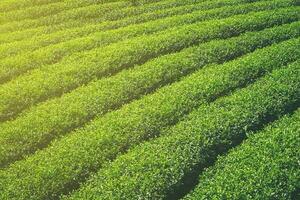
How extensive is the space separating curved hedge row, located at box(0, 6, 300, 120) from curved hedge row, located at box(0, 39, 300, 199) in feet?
14.6

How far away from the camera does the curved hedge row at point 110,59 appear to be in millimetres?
29172

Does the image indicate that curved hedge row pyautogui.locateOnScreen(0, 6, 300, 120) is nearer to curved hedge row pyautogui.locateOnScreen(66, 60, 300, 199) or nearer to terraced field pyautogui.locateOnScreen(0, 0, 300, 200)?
terraced field pyautogui.locateOnScreen(0, 0, 300, 200)

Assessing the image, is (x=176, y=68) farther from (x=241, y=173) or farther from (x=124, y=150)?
Answer: (x=241, y=173)

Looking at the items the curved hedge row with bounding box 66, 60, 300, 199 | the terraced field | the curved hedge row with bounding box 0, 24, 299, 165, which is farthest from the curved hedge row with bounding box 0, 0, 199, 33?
the curved hedge row with bounding box 66, 60, 300, 199

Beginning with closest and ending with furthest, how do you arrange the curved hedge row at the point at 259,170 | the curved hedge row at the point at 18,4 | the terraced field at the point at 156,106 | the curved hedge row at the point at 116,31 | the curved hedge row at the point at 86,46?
the curved hedge row at the point at 259,170
the terraced field at the point at 156,106
the curved hedge row at the point at 86,46
the curved hedge row at the point at 116,31
the curved hedge row at the point at 18,4

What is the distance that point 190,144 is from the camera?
22.5m

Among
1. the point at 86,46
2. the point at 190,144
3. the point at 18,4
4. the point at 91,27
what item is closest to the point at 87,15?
the point at 91,27

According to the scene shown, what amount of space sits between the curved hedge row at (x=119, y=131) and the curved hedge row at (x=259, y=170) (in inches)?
133

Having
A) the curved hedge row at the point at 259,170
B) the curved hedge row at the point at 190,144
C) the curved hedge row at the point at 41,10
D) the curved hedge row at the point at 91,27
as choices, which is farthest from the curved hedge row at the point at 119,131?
the curved hedge row at the point at 41,10

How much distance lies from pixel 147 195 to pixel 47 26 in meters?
25.2

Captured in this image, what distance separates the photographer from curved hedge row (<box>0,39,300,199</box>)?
71.8ft

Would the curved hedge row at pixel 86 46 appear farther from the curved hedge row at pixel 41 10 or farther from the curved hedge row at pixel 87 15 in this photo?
the curved hedge row at pixel 41 10

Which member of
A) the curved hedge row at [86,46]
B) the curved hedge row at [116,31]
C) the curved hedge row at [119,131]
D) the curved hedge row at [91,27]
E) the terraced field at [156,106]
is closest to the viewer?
the terraced field at [156,106]

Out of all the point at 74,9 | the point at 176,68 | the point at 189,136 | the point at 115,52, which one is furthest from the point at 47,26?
the point at 189,136
